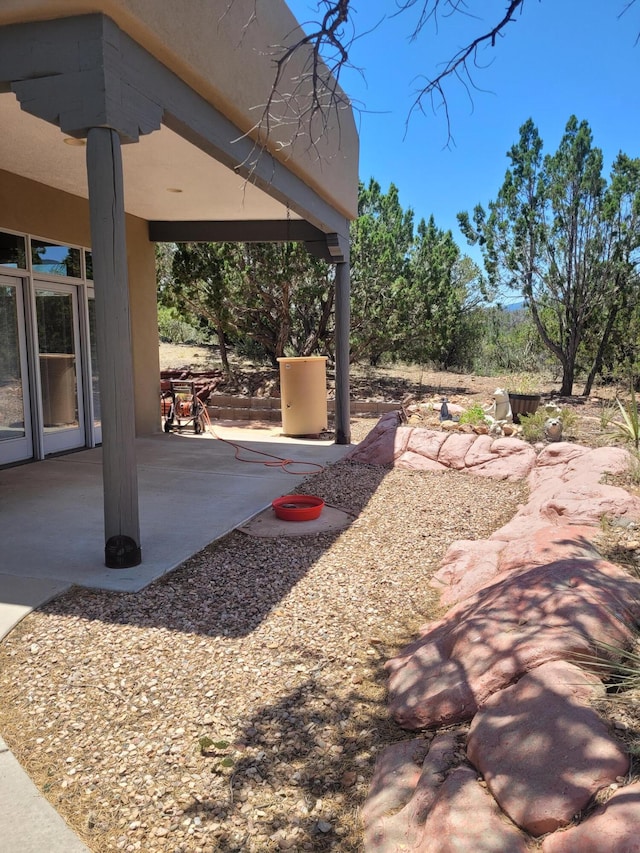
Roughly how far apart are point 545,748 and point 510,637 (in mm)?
→ 675

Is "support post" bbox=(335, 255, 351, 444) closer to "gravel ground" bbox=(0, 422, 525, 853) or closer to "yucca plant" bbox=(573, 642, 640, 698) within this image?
"gravel ground" bbox=(0, 422, 525, 853)

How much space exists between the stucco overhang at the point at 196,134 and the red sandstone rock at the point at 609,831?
121 inches

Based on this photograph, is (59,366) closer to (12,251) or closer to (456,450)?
(12,251)

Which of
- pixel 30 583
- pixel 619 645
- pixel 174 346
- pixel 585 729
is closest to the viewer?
Answer: pixel 585 729

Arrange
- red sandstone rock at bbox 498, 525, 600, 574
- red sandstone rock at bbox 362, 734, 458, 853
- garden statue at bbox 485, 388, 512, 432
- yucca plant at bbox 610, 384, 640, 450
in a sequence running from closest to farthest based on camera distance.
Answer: red sandstone rock at bbox 362, 734, 458, 853 < red sandstone rock at bbox 498, 525, 600, 574 < yucca plant at bbox 610, 384, 640, 450 < garden statue at bbox 485, 388, 512, 432

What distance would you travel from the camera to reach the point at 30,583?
13.1ft

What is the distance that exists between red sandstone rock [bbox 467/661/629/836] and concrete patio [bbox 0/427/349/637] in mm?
2555

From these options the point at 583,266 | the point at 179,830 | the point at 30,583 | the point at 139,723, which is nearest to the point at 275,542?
the point at 30,583

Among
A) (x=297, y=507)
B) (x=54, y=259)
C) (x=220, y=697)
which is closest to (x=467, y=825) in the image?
(x=220, y=697)

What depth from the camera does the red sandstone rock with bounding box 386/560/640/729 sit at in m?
2.40

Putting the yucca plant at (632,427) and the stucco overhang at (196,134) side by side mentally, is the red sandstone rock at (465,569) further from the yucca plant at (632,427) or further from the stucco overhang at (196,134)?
the stucco overhang at (196,134)

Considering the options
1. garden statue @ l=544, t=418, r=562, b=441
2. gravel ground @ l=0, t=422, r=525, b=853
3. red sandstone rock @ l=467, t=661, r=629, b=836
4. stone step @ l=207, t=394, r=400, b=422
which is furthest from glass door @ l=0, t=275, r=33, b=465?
red sandstone rock @ l=467, t=661, r=629, b=836

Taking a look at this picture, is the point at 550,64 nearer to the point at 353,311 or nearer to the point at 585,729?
the point at 585,729

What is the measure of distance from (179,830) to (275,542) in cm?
303
